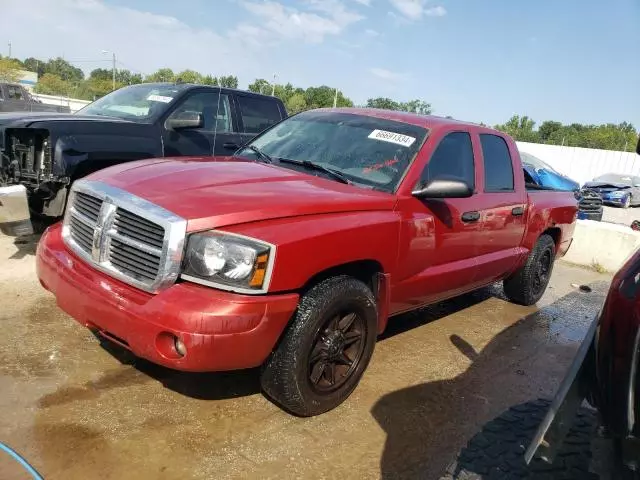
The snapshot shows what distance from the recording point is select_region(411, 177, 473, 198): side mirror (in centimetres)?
339

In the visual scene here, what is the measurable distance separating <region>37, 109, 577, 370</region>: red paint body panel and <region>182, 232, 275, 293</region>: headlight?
0.05m

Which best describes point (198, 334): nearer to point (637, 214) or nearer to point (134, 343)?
point (134, 343)

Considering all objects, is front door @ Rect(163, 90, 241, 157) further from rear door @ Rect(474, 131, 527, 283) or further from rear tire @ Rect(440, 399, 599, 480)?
rear tire @ Rect(440, 399, 599, 480)

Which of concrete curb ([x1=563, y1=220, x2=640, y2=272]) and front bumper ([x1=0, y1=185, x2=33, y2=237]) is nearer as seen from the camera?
front bumper ([x1=0, y1=185, x2=33, y2=237])

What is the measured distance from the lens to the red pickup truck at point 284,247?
8.39 feet

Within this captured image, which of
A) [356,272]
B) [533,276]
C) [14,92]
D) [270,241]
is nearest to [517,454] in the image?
[270,241]

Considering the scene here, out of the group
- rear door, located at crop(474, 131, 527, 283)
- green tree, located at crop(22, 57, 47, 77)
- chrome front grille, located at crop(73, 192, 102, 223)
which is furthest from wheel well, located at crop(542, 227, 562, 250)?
green tree, located at crop(22, 57, 47, 77)

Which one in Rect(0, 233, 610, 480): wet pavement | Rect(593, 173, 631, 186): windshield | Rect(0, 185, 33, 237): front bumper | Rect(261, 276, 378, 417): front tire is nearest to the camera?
Rect(0, 233, 610, 480): wet pavement

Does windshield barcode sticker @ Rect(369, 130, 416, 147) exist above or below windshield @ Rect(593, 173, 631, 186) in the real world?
above

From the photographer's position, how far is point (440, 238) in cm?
375

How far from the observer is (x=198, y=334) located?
8.05 feet

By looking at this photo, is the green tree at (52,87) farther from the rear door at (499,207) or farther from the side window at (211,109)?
the rear door at (499,207)

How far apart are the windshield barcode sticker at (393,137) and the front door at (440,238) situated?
20 centimetres

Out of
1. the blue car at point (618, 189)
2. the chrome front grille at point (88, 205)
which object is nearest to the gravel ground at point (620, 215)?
the blue car at point (618, 189)
